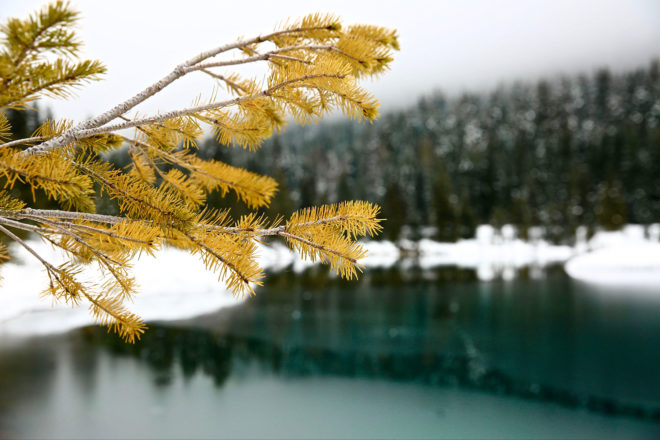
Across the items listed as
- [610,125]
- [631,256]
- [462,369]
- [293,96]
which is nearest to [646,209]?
[631,256]

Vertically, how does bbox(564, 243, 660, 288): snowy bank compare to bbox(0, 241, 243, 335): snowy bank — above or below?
above

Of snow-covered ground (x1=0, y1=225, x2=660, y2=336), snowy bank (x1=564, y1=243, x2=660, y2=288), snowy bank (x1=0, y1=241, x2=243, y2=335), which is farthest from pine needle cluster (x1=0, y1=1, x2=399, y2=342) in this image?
snowy bank (x1=564, y1=243, x2=660, y2=288)

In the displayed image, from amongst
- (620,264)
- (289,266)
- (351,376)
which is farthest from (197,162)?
(620,264)

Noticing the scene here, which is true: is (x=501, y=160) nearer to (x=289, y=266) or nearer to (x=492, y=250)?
(x=492, y=250)

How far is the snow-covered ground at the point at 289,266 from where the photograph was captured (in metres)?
12.8

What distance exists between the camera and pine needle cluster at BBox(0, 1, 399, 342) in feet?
3.53

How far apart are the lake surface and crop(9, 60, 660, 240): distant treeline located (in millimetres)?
10195

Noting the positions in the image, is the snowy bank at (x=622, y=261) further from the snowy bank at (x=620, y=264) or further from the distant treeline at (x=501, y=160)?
the distant treeline at (x=501, y=160)

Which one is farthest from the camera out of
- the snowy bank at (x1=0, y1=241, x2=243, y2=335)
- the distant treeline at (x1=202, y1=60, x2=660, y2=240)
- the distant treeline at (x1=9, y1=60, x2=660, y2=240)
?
the distant treeline at (x1=202, y1=60, x2=660, y2=240)

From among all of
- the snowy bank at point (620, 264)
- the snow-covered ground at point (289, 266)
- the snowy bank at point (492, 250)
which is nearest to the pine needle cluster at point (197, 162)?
the snow-covered ground at point (289, 266)

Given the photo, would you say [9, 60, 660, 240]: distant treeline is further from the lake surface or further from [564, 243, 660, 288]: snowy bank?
the lake surface

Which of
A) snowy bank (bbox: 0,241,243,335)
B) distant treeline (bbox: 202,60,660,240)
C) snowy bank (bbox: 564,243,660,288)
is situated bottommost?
snowy bank (bbox: 0,241,243,335)

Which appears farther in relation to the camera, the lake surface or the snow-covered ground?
the snow-covered ground

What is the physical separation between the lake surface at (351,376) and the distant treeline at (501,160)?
10195mm
